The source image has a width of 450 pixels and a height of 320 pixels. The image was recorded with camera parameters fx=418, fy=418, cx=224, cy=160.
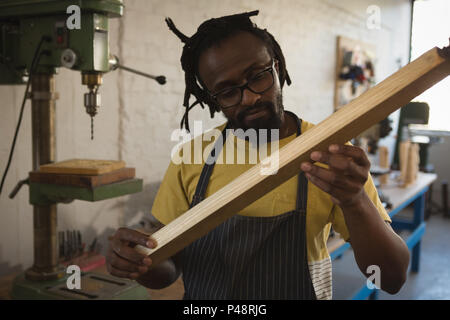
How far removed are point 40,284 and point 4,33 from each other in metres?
0.83

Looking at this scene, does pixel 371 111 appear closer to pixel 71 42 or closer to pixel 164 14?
pixel 71 42

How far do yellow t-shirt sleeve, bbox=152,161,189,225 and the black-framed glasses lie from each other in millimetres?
249

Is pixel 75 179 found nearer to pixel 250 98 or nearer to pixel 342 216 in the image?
pixel 250 98

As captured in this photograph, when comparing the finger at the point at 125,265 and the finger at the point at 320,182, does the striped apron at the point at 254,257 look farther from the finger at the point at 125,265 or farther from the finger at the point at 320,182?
the finger at the point at 320,182

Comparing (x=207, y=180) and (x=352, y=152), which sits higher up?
(x=352, y=152)

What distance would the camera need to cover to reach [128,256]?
914mm

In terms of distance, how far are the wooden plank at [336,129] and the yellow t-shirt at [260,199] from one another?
1.23ft

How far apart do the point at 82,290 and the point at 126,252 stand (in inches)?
20.7

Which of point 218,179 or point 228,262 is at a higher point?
point 218,179

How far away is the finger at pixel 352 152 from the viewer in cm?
68

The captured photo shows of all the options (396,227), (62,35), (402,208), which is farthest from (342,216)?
(396,227)
